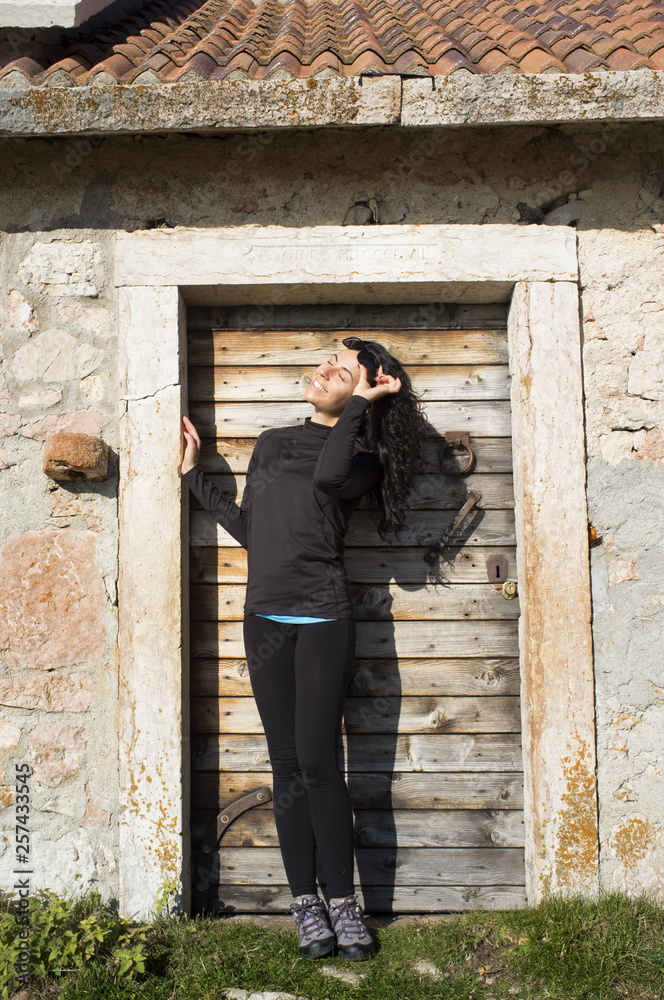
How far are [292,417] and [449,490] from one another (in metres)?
0.69

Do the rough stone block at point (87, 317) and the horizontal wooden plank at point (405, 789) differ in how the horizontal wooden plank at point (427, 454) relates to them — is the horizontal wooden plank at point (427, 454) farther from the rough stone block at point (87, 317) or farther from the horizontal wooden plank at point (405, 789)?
the horizontal wooden plank at point (405, 789)

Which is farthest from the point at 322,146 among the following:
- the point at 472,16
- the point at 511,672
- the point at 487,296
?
the point at 511,672

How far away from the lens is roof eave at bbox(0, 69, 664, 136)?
2.30 meters

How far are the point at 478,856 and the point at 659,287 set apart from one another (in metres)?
2.25

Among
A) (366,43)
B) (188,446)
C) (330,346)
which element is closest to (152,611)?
(188,446)

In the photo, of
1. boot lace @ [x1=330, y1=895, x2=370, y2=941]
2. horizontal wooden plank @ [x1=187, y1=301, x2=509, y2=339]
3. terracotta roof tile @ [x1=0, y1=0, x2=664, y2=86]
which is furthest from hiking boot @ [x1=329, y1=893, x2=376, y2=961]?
terracotta roof tile @ [x1=0, y1=0, x2=664, y2=86]

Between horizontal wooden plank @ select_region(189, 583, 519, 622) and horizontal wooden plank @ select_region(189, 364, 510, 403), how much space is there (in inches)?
30.0

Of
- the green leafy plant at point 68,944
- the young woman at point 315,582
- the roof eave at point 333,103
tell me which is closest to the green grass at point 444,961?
the green leafy plant at point 68,944

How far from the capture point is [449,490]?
2.71 m

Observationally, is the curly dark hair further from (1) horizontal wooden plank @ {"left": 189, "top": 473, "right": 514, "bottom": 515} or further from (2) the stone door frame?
(2) the stone door frame

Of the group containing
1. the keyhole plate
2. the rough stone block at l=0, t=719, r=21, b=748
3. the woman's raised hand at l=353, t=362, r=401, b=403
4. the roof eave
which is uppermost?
the roof eave

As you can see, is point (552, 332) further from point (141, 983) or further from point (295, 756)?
point (141, 983)

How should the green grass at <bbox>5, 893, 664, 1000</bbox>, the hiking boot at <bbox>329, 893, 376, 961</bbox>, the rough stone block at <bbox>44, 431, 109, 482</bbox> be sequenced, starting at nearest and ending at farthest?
the green grass at <bbox>5, 893, 664, 1000</bbox>, the hiking boot at <bbox>329, 893, 376, 961</bbox>, the rough stone block at <bbox>44, 431, 109, 482</bbox>

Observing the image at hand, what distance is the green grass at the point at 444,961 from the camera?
6.81ft
